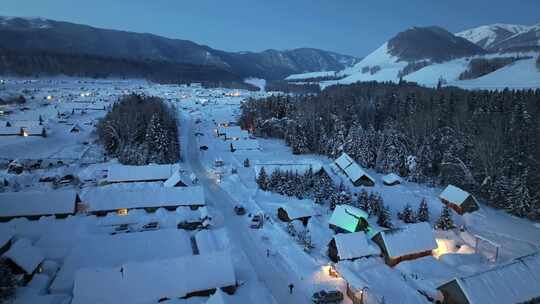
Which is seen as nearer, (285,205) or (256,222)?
(256,222)

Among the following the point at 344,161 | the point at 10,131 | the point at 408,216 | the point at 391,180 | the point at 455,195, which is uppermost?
the point at 10,131

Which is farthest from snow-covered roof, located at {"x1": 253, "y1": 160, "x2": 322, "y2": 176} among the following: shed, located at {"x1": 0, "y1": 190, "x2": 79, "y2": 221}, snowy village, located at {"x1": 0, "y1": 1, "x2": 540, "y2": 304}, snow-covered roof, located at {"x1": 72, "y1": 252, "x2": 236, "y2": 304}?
snow-covered roof, located at {"x1": 72, "y1": 252, "x2": 236, "y2": 304}

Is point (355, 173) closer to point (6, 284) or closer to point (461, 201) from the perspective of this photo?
point (461, 201)

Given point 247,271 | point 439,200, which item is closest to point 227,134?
point 439,200

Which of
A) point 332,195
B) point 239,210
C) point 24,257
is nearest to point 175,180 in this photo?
point 239,210

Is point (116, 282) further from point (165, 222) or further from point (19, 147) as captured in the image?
point (19, 147)
